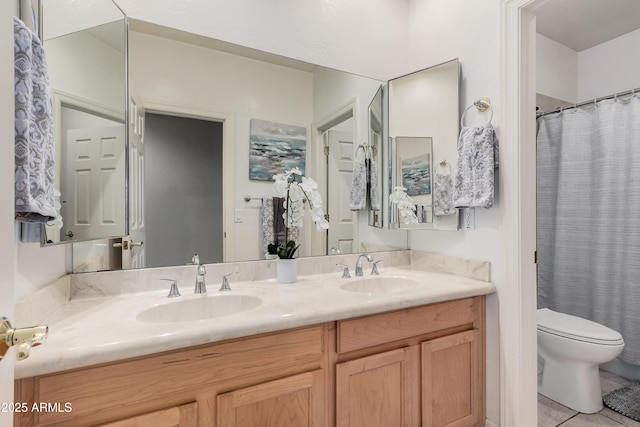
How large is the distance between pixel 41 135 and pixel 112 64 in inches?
27.8

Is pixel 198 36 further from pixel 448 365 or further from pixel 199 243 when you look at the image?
pixel 448 365

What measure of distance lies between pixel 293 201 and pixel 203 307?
0.63m

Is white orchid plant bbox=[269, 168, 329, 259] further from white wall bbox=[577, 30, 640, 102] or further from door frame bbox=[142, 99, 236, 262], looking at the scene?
white wall bbox=[577, 30, 640, 102]

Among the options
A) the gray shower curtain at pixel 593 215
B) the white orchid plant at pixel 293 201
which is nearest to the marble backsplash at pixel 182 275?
the white orchid plant at pixel 293 201

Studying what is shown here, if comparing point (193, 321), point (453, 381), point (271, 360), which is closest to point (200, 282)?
point (193, 321)

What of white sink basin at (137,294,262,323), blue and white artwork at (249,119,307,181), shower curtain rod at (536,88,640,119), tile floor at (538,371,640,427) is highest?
shower curtain rod at (536,88,640,119)

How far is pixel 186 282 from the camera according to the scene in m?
1.43

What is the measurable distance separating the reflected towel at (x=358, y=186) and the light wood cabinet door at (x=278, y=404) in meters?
1.02

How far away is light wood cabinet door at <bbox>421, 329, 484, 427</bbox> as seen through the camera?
135 cm

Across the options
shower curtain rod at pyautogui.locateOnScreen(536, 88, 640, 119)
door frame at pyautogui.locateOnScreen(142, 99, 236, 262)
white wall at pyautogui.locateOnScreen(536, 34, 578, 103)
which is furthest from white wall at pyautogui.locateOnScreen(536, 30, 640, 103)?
door frame at pyautogui.locateOnScreen(142, 99, 236, 262)

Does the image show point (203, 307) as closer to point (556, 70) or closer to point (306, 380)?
point (306, 380)

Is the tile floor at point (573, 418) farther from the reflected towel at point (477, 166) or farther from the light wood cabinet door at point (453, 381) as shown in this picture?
the reflected towel at point (477, 166)

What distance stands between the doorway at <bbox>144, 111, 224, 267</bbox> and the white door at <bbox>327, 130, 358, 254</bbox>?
61 centimetres

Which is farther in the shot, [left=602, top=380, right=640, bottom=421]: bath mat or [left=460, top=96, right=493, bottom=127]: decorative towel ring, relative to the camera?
[left=602, top=380, right=640, bottom=421]: bath mat
